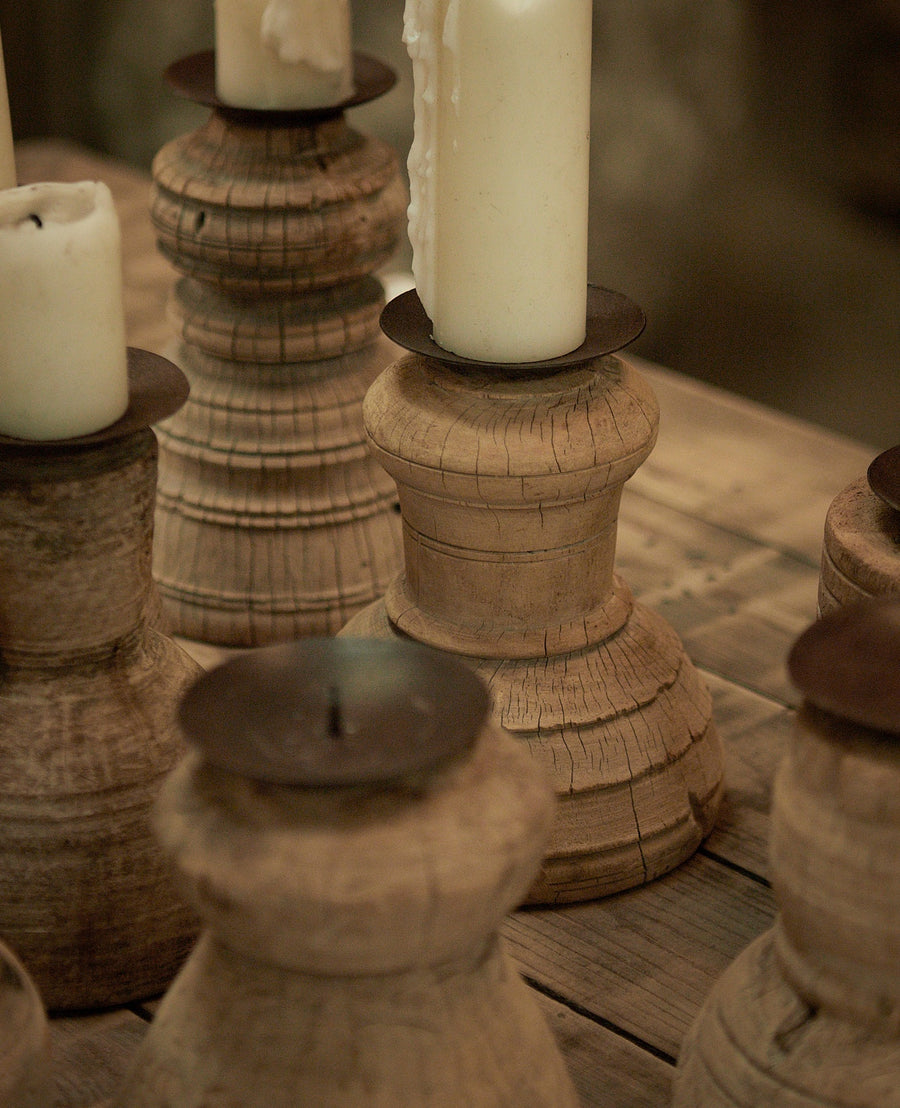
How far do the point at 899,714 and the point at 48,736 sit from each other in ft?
1.05

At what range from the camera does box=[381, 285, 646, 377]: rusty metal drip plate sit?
66cm

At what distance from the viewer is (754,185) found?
1.69 meters

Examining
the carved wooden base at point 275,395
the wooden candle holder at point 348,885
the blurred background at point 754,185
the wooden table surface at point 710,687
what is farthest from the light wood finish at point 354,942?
the blurred background at point 754,185

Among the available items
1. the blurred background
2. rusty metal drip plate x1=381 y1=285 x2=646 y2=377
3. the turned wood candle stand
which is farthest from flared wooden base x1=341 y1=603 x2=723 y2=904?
the blurred background

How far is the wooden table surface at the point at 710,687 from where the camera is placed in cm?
62

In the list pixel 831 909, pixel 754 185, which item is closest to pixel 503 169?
pixel 831 909

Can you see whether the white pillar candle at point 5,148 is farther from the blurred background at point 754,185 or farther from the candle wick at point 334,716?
the blurred background at point 754,185

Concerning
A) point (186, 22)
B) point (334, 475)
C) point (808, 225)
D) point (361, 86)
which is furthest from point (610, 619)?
point (186, 22)

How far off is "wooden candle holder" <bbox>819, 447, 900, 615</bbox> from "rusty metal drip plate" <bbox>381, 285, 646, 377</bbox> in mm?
114

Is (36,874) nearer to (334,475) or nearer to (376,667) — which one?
(376,667)

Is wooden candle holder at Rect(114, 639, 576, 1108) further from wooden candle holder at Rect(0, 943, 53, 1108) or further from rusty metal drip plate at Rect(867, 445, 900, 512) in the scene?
rusty metal drip plate at Rect(867, 445, 900, 512)

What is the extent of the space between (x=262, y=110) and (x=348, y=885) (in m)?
0.52

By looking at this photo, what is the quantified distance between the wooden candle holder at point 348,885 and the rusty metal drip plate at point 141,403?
123 mm

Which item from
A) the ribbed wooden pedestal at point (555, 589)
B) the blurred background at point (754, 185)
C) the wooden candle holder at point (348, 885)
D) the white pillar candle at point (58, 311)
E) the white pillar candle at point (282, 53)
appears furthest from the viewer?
the blurred background at point (754, 185)
